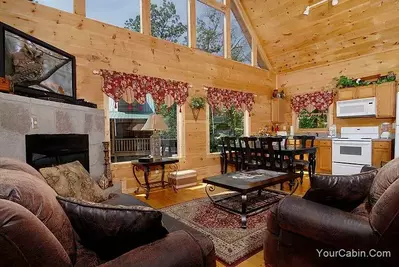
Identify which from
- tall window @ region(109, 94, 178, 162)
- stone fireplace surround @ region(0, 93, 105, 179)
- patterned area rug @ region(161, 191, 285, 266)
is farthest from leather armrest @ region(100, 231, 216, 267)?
tall window @ region(109, 94, 178, 162)

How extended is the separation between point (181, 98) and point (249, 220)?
302cm

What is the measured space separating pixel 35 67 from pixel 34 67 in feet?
0.05

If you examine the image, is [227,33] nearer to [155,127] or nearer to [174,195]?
[155,127]

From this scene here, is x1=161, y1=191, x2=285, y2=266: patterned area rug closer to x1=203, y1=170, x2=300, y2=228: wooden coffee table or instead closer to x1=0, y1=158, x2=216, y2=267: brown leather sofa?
x1=203, y1=170, x2=300, y2=228: wooden coffee table

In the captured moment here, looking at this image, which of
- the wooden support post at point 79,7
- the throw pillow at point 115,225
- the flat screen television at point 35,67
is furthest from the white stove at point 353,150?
the wooden support post at point 79,7

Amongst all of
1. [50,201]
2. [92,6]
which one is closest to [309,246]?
[50,201]

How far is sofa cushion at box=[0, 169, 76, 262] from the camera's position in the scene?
2.84 ft

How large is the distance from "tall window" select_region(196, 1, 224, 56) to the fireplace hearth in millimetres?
3632

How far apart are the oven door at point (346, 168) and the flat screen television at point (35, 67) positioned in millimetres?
5463

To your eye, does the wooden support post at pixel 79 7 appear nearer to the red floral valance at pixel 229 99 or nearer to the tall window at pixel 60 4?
the tall window at pixel 60 4

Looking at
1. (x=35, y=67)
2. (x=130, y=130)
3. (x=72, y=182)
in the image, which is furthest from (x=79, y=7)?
(x=72, y=182)

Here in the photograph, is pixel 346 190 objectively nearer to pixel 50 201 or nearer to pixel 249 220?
pixel 249 220

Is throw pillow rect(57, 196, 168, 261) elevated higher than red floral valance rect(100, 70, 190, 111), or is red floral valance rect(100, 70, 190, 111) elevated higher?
red floral valance rect(100, 70, 190, 111)

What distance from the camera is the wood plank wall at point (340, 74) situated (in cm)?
515
